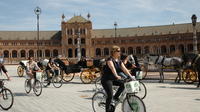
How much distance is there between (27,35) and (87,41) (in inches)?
931

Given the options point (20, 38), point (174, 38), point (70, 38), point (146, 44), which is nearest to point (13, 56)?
point (20, 38)

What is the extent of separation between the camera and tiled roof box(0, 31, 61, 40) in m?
102

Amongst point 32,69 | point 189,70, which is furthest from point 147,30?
point 32,69

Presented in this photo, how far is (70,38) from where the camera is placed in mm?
100000

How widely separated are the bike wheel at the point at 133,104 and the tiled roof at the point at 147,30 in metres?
87.0

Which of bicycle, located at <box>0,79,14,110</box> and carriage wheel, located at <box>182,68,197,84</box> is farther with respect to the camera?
carriage wheel, located at <box>182,68,197,84</box>

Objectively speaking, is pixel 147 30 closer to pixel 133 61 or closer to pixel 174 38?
pixel 174 38

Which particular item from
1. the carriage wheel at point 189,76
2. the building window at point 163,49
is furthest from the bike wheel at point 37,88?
the building window at point 163,49

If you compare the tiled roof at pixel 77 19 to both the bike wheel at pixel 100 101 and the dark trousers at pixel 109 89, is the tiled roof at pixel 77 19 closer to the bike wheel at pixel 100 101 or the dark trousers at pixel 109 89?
the bike wheel at pixel 100 101

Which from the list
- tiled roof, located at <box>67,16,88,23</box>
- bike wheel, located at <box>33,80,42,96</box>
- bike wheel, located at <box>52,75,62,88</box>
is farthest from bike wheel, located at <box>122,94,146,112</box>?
tiled roof, located at <box>67,16,88,23</box>

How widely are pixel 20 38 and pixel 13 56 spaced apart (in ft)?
24.3

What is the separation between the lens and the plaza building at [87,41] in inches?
3743

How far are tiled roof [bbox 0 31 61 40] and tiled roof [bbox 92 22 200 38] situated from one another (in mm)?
15227

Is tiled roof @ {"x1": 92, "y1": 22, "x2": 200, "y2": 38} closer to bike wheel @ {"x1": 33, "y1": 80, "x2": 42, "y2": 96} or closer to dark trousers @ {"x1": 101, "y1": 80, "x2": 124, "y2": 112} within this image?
bike wheel @ {"x1": 33, "y1": 80, "x2": 42, "y2": 96}
